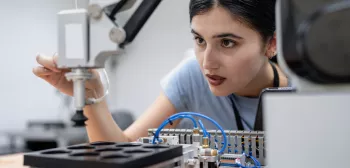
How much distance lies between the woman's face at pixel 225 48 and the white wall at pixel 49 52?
2.51 m

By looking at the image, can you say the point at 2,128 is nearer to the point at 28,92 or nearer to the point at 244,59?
the point at 28,92

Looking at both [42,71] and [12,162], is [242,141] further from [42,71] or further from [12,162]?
[12,162]

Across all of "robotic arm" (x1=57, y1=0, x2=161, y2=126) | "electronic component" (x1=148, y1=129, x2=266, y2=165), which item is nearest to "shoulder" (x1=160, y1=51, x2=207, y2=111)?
"electronic component" (x1=148, y1=129, x2=266, y2=165)

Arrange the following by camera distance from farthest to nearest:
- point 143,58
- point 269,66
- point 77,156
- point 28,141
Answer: point 143,58
point 28,141
point 269,66
point 77,156

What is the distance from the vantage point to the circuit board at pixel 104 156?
0.59m

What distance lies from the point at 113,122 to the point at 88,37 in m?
0.69

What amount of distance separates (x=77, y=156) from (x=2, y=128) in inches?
142

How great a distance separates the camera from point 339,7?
46cm

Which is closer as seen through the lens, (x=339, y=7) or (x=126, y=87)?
(x=339, y=7)

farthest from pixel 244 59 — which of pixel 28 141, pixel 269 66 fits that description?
pixel 28 141

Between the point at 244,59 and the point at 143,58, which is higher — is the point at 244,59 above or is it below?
below

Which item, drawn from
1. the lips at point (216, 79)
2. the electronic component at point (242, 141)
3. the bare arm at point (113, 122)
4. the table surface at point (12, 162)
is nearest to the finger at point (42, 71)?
Result: the bare arm at point (113, 122)

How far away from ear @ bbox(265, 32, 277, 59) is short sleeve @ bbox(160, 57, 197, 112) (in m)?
0.45

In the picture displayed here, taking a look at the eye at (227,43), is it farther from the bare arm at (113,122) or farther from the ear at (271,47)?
the bare arm at (113,122)
